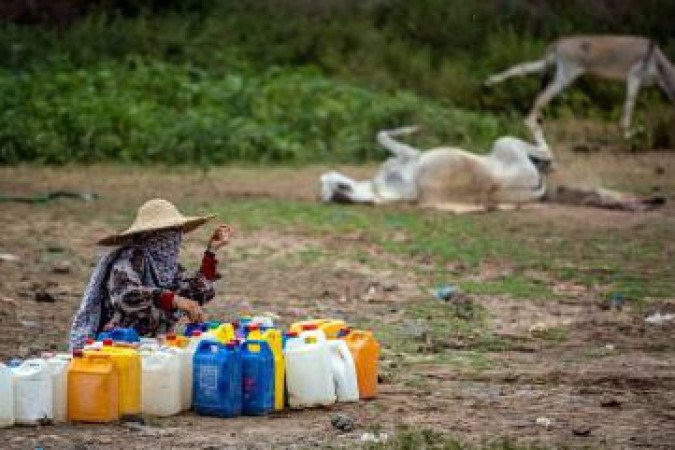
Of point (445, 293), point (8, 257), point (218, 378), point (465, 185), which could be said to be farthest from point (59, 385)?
point (465, 185)

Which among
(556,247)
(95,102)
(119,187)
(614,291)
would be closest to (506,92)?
(95,102)

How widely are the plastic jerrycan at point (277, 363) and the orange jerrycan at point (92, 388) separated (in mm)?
671

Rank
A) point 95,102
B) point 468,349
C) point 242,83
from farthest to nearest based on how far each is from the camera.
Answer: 1. point 242,83
2. point 95,102
3. point 468,349

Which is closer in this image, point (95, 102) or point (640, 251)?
point (640, 251)

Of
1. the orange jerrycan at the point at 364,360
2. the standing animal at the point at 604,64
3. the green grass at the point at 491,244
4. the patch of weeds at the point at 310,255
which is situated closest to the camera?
the orange jerrycan at the point at 364,360

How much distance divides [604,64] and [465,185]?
6691 mm

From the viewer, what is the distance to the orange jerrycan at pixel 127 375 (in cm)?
663

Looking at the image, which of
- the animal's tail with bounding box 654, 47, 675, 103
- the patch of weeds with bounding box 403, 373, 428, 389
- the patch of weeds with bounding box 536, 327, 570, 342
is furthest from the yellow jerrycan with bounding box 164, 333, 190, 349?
the animal's tail with bounding box 654, 47, 675, 103

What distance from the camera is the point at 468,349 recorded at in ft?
28.3

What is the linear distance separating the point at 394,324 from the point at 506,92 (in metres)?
12.6

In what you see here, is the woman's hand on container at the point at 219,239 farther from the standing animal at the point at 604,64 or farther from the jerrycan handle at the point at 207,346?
the standing animal at the point at 604,64

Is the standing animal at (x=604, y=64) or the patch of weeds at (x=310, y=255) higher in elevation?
the standing animal at (x=604, y=64)

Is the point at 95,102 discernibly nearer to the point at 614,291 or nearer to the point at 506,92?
the point at 506,92

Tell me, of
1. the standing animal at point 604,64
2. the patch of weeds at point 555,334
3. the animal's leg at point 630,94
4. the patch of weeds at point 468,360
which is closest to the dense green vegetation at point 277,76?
the animal's leg at point 630,94
